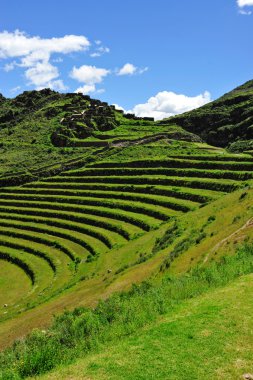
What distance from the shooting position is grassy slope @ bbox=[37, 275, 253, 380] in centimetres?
941

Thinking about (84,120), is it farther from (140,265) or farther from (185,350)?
(185,350)

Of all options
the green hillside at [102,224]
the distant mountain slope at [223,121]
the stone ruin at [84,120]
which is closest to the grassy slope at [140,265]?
the green hillside at [102,224]

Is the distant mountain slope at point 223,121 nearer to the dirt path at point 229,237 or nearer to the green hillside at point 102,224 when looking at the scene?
the green hillside at point 102,224

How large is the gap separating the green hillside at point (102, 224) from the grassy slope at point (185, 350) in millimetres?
1216

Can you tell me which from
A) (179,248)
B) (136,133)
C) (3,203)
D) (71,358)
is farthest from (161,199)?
(136,133)

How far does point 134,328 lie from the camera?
12484 mm

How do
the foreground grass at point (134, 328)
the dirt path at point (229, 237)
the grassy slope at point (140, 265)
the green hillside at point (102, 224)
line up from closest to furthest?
the foreground grass at point (134, 328), the green hillside at point (102, 224), the dirt path at point (229, 237), the grassy slope at point (140, 265)

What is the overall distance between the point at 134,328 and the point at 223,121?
126m

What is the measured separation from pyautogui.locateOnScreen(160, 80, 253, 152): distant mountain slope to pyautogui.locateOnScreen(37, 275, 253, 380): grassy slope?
97442 mm

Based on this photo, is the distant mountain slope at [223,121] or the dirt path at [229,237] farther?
the distant mountain slope at [223,121]

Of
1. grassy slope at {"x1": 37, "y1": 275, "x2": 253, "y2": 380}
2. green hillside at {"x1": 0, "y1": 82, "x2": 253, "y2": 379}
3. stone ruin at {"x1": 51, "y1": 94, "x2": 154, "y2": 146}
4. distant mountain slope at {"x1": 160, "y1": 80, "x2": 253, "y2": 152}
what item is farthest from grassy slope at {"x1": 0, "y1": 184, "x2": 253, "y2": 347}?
distant mountain slope at {"x1": 160, "y1": 80, "x2": 253, "y2": 152}

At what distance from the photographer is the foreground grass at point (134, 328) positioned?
1063 cm

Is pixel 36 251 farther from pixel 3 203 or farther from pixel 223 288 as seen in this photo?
pixel 223 288

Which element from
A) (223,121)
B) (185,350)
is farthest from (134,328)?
(223,121)
